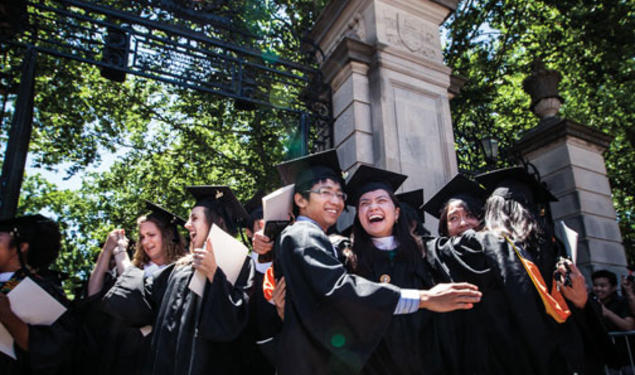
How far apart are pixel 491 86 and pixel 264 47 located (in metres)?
6.42

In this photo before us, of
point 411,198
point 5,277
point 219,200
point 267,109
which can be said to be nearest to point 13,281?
point 5,277

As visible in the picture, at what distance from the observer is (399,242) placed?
326cm

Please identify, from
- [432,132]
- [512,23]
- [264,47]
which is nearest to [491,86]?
[512,23]

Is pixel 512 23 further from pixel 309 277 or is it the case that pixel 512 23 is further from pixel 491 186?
pixel 309 277

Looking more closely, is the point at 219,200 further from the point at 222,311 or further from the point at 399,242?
the point at 399,242

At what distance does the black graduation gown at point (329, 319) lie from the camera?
2488 mm

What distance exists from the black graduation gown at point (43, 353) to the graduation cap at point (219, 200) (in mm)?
1580

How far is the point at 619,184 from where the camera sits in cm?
1511

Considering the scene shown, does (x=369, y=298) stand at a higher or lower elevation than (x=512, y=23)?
lower

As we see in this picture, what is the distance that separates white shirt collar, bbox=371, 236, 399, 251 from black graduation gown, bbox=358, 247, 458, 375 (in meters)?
0.05

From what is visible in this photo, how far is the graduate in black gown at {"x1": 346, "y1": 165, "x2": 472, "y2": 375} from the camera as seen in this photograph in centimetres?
280

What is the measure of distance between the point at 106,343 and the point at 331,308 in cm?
292

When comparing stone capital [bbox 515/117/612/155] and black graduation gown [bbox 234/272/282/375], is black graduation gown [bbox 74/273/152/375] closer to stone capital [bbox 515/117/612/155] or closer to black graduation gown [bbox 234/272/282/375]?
black graduation gown [bbox 234/272/282/375]

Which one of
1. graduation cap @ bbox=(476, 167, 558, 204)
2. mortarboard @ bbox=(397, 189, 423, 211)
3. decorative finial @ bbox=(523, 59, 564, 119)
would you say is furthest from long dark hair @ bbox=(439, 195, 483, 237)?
decorative finial @ bbox=(523, 59, 564, 119)
